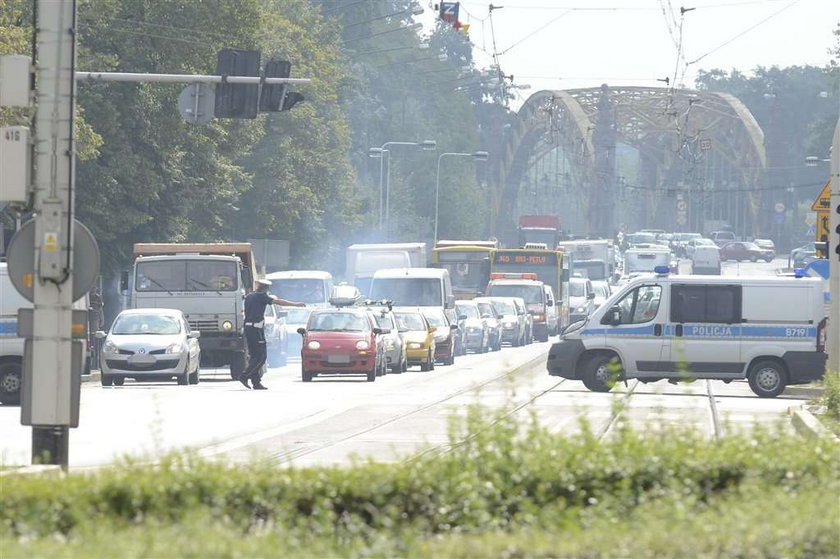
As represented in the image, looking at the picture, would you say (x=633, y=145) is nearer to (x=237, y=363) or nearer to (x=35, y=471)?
(x=237, y=363)

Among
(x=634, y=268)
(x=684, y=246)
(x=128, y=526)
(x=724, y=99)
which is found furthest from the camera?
(x=724, y=99)

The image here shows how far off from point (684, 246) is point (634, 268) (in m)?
31.5

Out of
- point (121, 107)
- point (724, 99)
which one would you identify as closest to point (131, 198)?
point (121, 107)

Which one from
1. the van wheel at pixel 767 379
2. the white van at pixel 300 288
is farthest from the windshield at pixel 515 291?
the van wheel at pixel 767 379

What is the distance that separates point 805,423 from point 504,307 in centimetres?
4208

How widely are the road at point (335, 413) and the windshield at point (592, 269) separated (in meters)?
63.7

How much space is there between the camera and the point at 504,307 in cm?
6144

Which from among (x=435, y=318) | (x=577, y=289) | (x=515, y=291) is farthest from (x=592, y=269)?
(x=435, y=318)

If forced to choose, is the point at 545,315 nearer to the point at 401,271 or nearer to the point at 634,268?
the point at 401,271

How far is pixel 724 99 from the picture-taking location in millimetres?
149750

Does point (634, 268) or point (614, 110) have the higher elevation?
point (614, 110)

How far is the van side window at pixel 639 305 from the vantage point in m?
30.6

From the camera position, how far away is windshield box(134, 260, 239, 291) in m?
37.1

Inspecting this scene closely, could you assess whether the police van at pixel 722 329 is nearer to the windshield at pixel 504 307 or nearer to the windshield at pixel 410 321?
the windshield at pixel 410 321
